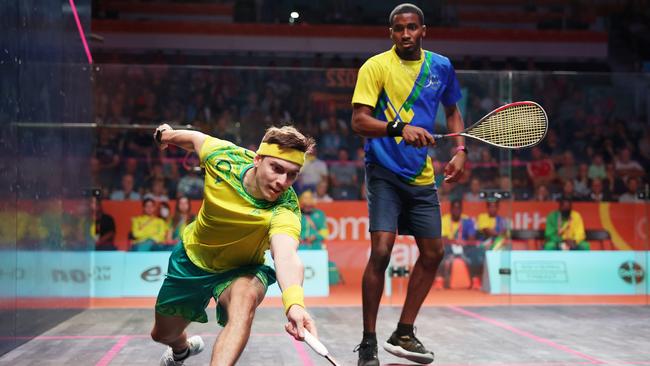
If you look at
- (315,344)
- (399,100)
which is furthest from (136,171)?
(315,344)

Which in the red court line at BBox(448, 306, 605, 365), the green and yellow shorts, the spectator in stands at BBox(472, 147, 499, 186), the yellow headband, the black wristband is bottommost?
the red court line at BBox(448, 306, 605, 365)

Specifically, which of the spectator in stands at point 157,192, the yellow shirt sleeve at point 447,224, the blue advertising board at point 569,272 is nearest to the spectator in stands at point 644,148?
the blue advertising board at point 569,272

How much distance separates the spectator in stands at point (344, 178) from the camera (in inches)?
283

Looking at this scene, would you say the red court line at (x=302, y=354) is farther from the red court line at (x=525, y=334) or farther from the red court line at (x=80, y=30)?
the red court line at (x=80, y=30)

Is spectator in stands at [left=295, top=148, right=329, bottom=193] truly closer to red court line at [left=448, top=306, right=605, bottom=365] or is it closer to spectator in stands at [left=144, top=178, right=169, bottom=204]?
spectator in stands at [left=144, top=178, right=169, bottom=204]

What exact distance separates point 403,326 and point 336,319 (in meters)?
1.93

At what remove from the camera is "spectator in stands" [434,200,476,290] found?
6934mm

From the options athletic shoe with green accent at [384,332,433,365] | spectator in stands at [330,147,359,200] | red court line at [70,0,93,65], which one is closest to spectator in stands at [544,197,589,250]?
spectator in stands at [330,147,359,200]

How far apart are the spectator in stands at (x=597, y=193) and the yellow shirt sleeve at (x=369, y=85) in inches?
157

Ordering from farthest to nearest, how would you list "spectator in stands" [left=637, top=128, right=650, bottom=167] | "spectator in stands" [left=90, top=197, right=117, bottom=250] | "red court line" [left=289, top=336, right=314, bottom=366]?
"spectator in stands" [left=637, top=128, right=650, bottom=167]
"spectator in stands" [left=90, top=197, right=117, bottom=250]
"red court line" [left=289, top=336, right=314, bottom=366]

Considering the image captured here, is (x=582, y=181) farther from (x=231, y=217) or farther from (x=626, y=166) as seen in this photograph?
(x=231, y=217)

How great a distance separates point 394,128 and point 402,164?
31 centimetres

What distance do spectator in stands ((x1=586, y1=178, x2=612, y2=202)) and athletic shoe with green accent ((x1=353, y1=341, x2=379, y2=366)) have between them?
4156 mm

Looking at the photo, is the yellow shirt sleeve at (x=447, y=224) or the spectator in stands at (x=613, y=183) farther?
the spectator in stands at (x=613, y=183)
